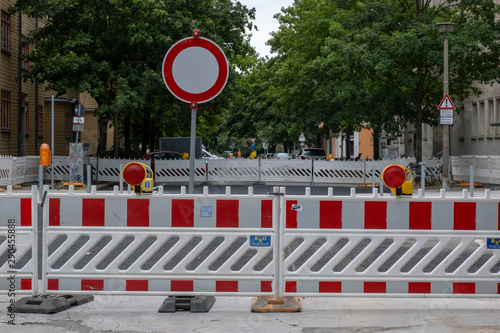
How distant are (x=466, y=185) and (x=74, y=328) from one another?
25713mm

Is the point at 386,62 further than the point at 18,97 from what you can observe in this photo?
No

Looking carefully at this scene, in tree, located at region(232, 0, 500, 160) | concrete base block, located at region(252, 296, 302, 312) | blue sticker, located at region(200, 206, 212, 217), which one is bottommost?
concrete base block, located at region(252, 296, 302, 312)

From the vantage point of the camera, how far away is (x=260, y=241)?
6.66 metres

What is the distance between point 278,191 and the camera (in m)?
6.59

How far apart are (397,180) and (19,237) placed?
11.1 feet

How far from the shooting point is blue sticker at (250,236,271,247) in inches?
262

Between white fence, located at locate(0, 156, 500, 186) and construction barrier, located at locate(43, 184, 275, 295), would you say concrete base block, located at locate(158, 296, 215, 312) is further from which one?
white fence, located at locate(0, 156, 500, 186)

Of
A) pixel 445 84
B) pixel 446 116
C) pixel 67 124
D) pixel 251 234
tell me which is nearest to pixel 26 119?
pixel 67 124

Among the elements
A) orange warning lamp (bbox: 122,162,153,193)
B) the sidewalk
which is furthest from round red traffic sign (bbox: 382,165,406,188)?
orange warning lamp (bbox: 122,162,153,193)

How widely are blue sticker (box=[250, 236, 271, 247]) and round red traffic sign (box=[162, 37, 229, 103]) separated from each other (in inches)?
54.8

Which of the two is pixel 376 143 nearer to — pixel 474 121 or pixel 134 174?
pixel 474 121

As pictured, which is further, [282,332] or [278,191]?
[278,191]

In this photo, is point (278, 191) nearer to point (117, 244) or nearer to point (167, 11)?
point (117, 244)

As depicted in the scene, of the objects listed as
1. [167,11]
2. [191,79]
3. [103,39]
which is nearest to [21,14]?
[103,39]
